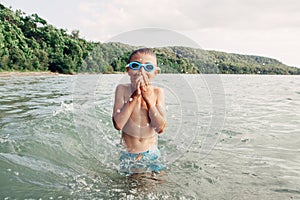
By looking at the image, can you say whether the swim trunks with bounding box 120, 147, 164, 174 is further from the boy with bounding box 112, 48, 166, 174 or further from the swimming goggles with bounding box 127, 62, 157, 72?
the swimming goggles with bounding box 127, 62, 157, 72

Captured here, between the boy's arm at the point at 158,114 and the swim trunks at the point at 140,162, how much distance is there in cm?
37

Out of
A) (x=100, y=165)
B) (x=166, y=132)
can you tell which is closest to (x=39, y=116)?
(x=166, y=132)

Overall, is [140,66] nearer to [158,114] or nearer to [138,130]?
[158,114]

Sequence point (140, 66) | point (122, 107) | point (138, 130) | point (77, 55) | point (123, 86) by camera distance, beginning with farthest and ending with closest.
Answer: point (77, 55), point (138, 130), point (123, 86), point (122, 107), point (140, 66)

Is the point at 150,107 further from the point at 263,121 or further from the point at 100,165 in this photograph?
the point at 263,121

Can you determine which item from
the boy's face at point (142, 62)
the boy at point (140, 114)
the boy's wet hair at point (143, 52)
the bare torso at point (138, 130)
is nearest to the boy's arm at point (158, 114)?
the boy at point (140, 114)

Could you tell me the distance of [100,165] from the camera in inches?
149

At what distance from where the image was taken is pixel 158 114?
329 cm

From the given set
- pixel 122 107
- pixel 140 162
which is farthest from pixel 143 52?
pixel 140 162

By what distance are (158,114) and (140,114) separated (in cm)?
27

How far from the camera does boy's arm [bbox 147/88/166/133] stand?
3252 millimetres

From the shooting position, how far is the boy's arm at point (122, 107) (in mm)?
3186

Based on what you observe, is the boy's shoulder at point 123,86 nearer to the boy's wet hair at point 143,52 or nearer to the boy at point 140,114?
the boy at point 140,114

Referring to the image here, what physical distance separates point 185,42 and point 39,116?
14.5 feet
